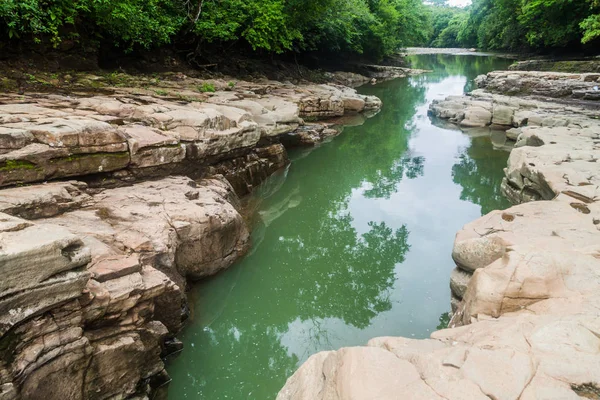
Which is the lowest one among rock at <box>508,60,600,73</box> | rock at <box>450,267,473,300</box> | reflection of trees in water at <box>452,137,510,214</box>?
reflection of trees in water at <box>452,137,510,214</box>

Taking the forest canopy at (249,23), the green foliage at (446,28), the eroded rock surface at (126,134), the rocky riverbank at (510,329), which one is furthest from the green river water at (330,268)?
the green foliage at (446,28)

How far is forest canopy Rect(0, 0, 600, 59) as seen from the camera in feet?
31.8

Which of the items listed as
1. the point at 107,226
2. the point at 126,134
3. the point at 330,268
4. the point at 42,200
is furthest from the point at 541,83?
the point at 42,200

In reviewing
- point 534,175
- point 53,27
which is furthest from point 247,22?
point 534,175

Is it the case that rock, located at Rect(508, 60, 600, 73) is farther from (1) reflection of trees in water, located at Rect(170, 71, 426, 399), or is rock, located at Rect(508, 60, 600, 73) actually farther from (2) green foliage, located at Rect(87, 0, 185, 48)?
(2) green foliage, located at Rect(87, 0, 185, 48)

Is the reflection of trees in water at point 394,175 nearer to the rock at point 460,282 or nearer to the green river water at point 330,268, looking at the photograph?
the green river water at point 330,268

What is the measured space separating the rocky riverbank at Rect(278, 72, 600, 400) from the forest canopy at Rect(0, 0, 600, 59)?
32.5 feet

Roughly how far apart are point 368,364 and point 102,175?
5.09 metres

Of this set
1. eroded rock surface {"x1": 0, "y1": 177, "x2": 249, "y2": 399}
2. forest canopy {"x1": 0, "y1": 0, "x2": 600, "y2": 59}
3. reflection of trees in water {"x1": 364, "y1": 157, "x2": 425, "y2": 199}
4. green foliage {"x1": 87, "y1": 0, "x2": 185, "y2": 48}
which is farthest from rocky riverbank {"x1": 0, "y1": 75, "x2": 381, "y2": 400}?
reflection of trees in water {"x1": 364, "y1": 157, "x2": 425, "y2": 199}

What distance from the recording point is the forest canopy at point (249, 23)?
9.70 meters

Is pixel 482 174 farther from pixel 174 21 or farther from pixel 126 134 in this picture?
pixel 174 21

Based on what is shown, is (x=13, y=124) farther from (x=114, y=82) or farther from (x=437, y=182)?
(x=437, y=182)

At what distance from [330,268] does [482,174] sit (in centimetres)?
711

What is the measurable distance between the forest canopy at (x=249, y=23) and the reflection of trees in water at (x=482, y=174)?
9063mm
